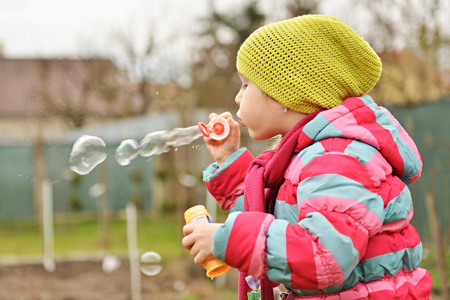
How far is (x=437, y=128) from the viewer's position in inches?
223

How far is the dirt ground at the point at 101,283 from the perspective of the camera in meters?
5.24

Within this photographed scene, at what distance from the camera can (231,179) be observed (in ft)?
6.56

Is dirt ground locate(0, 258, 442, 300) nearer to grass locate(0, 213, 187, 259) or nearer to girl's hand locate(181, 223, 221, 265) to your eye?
grass locate(0, 213, 187, 259)

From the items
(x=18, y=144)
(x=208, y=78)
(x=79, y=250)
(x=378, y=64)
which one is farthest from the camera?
(x=208, y=78)

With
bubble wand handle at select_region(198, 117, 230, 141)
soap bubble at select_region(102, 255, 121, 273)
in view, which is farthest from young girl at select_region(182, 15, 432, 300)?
soap bubble at select_region(102, 255, 121, 273)

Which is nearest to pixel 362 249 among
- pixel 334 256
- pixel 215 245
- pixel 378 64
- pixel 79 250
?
pixel 334 256

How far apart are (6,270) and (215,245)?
17.9 ft

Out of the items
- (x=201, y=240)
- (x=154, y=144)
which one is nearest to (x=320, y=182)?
(x=201, y=240)

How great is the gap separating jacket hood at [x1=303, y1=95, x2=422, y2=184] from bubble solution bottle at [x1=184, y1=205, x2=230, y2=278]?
1.28 ft

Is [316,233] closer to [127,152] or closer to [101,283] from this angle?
[127,152]

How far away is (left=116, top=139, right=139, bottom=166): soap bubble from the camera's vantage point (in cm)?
247

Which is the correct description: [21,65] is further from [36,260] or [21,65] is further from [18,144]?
[36,260]

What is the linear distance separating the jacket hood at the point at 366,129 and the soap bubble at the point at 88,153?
1280mm

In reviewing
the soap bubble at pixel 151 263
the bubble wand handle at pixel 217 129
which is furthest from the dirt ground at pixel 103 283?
the bubble wand handle at pixel 217 129
